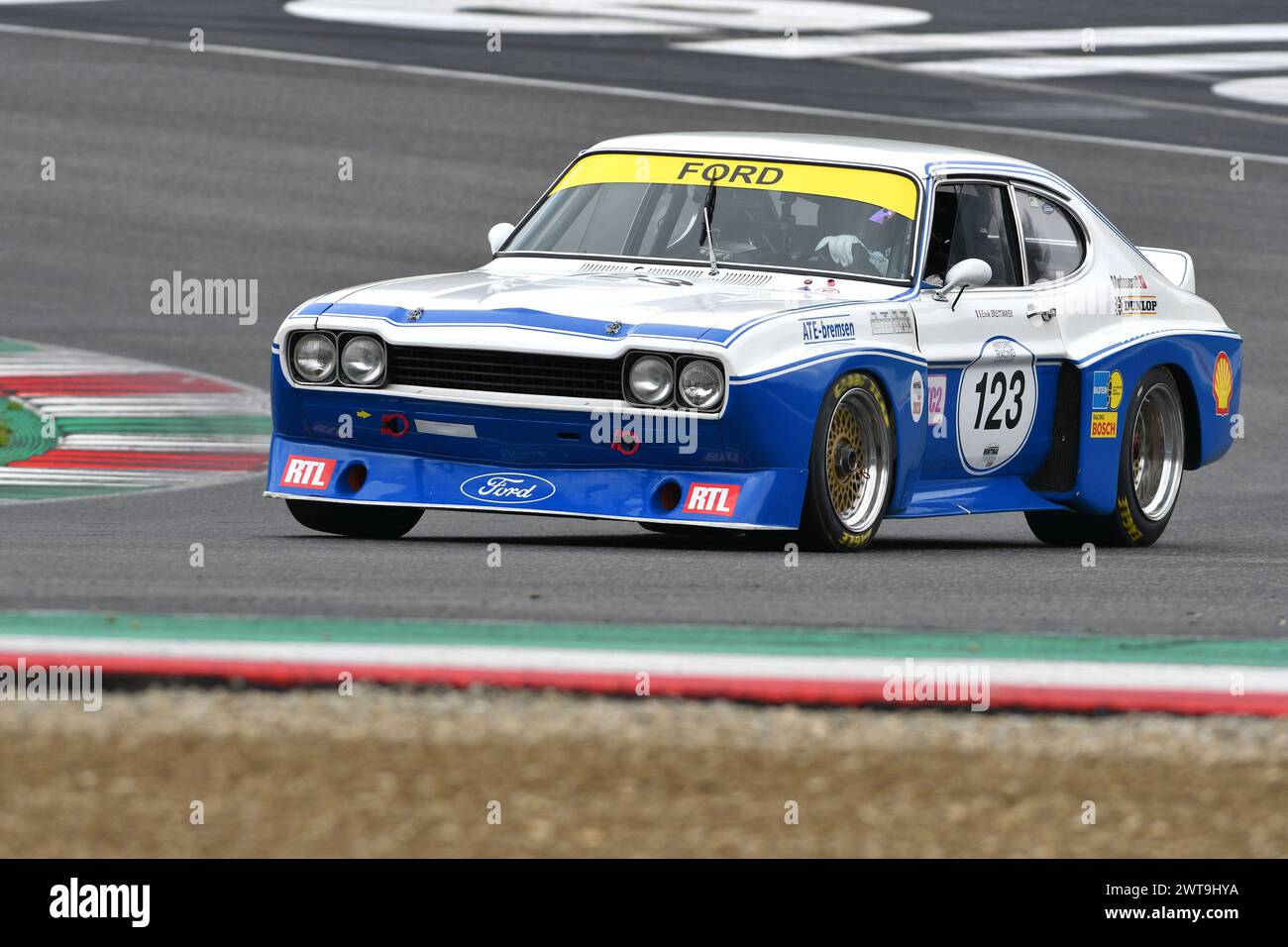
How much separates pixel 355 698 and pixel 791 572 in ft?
8.38

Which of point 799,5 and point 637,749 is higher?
point 799,5

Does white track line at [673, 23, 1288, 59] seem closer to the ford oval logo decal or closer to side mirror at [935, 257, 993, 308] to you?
side mirror at [935, 257, 993, 308]

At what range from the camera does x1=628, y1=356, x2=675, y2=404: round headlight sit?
28.0ft

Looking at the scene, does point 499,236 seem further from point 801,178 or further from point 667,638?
point 667,638

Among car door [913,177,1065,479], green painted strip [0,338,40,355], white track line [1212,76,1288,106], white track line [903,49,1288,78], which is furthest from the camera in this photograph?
white track line [903,49,1288,78]

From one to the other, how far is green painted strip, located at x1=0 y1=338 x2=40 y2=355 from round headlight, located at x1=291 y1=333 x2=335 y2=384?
266 inches

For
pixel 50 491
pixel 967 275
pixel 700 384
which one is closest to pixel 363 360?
pixel 700 384

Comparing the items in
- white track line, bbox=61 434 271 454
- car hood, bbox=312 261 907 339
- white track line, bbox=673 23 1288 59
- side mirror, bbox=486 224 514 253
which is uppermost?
white track line, bbox=673 23 1288 59

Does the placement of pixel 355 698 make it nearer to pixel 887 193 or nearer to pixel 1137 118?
pixel 887 193

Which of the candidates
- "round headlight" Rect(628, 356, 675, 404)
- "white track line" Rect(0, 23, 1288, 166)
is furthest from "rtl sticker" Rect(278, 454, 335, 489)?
"white track line" Rect(0, 23, 1288, 166)
